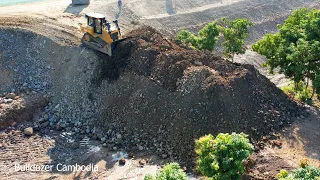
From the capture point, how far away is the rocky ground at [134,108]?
1903 cm

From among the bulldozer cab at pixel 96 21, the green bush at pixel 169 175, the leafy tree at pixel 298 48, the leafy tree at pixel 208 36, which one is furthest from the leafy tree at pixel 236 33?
the green bush at pixel 169 175

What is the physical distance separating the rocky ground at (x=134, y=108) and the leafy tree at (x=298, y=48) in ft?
5.49

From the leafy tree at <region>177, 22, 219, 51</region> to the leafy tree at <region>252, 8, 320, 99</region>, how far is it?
2.67 m

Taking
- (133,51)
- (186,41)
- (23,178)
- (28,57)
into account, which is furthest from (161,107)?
(28,57)

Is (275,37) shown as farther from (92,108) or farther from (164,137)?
(92,108)

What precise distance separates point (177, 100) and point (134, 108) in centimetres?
245

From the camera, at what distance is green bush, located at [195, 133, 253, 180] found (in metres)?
14.5

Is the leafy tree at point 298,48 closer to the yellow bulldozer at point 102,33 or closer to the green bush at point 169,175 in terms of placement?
the yellow bulldozer at point 102,33

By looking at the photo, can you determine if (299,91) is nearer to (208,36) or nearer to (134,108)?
(208,36)

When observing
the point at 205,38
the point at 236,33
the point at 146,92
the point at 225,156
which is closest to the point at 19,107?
the point at 146,92

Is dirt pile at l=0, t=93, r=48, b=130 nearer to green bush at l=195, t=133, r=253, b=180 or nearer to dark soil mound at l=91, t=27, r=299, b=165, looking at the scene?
dark soil mound at l=91, t=27, r=299, b=165

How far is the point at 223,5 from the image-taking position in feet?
116

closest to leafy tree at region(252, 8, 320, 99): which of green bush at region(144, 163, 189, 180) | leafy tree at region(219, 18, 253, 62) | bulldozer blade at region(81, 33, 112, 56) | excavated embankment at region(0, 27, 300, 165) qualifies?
leafy tree at region(219, 18, 253, 62)

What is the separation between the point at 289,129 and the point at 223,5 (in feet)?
60.6
